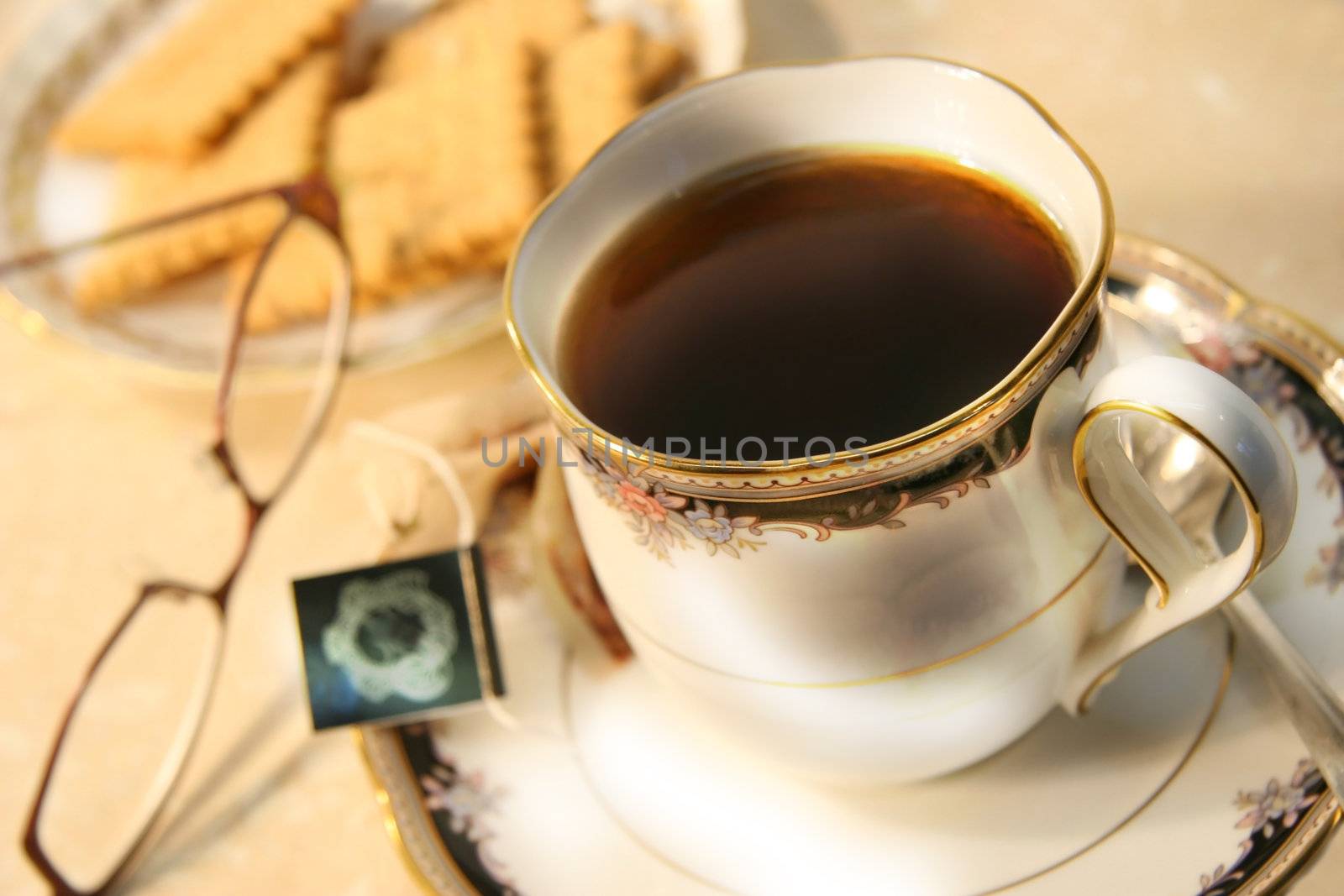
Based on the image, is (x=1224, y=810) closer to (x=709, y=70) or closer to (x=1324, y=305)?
(x=1324, y=305)

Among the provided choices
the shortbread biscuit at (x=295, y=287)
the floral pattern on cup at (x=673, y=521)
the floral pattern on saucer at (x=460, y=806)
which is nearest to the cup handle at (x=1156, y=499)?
the floral pattern on cup at (x=673, y=521)

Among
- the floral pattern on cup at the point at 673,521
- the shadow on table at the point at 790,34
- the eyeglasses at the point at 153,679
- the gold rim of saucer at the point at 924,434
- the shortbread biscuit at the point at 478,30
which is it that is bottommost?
the eyeglasses at the point at 153,679

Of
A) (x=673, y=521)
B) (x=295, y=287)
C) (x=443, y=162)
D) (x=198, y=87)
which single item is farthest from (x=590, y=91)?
(x=673, y=521)

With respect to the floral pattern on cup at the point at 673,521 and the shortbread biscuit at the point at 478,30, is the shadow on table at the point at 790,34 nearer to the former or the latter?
the shortbread biscuit at the point at 478,30

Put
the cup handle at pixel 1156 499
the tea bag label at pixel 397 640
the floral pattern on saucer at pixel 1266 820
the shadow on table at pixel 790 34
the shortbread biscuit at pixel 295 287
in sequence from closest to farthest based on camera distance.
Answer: the cup handle at pixel 1156 499 < the floral pattern on saucer at pixel 1266 820 < the tea bag label at pixel 397 640 < the shortbread biscuit at pixel 295 287 < the shadow on table at pixel 790 34

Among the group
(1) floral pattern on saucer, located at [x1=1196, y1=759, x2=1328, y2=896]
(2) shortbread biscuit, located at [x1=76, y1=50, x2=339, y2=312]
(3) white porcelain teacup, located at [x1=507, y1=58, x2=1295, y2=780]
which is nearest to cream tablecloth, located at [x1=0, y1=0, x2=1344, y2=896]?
(2) shortbread biscuit, located at [x1=76, y1=50, x2=339, y2=312]

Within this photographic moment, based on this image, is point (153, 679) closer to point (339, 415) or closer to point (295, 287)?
point (339, 415)

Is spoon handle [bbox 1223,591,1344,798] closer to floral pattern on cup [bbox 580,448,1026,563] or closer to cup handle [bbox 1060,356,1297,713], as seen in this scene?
cup handle [bbox 1060,356,1297,713]
